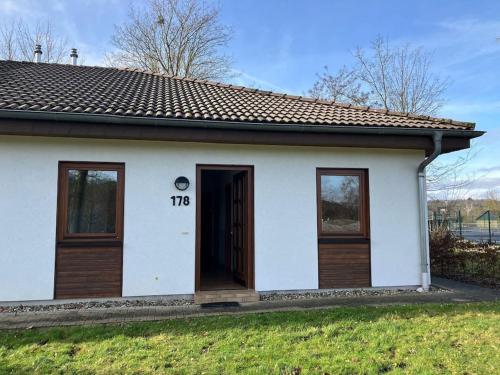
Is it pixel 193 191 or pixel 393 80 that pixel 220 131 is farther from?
pixel 393 80

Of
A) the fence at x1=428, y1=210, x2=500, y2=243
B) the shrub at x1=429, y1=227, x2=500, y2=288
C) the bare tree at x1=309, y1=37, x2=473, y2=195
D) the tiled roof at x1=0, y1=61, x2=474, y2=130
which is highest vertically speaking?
the bare tree at x1=309, y1=37, x2=473, y2=195

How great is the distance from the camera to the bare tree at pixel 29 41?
20.4m

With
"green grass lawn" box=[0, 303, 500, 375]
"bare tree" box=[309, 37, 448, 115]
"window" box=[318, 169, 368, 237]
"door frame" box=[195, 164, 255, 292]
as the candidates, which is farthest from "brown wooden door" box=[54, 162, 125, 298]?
"bare tree" box=[309, 37, 448, 115]

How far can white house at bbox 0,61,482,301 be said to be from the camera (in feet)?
21.7

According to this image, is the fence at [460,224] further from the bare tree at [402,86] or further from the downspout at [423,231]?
the downspout at [423,231]

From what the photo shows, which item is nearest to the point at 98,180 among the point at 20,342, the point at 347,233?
the point at 20,342

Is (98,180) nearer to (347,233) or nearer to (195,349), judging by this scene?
(195,349)

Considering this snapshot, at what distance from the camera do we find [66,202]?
22.5 feet

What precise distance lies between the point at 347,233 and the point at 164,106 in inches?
170

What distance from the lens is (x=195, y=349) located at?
4.40 metres

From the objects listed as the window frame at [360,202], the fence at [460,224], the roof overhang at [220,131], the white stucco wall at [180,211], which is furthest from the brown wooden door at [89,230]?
the fence at [460,224]

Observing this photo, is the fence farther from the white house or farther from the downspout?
the white house

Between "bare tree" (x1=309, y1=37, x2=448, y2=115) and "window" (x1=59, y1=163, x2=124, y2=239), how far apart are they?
14.9 metres

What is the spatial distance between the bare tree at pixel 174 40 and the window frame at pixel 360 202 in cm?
1636
